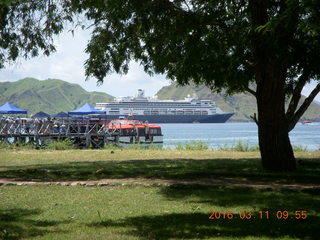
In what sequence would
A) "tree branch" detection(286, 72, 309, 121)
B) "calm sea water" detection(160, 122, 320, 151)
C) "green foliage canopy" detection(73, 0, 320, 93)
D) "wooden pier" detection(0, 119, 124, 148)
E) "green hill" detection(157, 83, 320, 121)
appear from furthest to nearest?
"green hill" detection(157, 83, 320, 121) < "calm sea water" detection(160, 122, 320, 151) < "wooden pier" detection(0, 119, 124, 148) < "tree branch" detection(286, 72, 309, 121) < "green foliage canopy" detection(73, 0, 320, 93)

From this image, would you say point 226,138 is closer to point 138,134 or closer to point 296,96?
point 138,134

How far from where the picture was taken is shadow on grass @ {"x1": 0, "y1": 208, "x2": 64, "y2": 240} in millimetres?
Answer: 4753

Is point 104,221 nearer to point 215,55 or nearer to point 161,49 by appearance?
point 215,55

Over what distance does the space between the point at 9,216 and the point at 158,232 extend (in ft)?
6.97

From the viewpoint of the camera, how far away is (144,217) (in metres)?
5.66

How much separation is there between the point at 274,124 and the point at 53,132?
63.8 ft

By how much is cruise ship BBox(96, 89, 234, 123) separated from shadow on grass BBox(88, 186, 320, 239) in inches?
3481

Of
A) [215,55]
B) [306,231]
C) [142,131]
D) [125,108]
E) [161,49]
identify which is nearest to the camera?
[306,231]

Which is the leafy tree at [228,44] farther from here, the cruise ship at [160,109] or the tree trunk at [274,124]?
the cruise ship at [160,109]

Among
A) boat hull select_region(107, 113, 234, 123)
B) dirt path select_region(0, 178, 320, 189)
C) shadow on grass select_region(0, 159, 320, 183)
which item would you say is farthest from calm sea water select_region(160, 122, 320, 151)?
dirt path select_region(0, 178, 320, 189)

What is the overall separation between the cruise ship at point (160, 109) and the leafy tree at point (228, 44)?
275 ft

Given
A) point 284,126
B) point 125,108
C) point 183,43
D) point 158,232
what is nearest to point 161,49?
point 183,43
